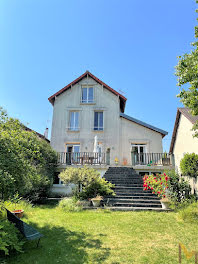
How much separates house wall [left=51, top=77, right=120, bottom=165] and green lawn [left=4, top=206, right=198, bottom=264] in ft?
35.4

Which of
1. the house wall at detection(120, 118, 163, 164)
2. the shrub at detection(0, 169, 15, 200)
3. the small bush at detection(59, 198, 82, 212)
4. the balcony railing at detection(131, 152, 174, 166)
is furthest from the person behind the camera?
the house wall at detection(120, 118, 163, 164)

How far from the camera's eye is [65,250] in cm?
423

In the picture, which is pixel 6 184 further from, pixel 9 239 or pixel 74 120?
pixel 74 120

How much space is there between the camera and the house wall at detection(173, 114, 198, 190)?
34.4 feet

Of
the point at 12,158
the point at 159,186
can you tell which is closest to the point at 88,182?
the point at 159,186

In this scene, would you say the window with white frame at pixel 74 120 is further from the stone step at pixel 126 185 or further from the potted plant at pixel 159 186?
the potted plant at pixel 159 186

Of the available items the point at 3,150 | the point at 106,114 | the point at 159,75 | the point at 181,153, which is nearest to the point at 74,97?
the point at 106,114

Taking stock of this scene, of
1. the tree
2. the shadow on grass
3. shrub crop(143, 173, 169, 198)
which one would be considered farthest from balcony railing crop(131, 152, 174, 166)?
the shadow on grass

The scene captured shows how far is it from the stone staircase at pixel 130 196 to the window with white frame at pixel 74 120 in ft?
24.7

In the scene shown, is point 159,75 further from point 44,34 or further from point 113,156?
point 113,156

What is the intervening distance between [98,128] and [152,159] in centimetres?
625

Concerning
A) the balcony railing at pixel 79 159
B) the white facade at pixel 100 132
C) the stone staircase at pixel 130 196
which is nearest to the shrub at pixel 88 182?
the stone staircase at pixel 130 196

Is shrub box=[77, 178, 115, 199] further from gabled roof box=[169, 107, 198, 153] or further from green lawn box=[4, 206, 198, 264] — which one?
gabled roof box=[169, 107, 198, 153]

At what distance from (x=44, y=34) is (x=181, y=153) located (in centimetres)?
1226
